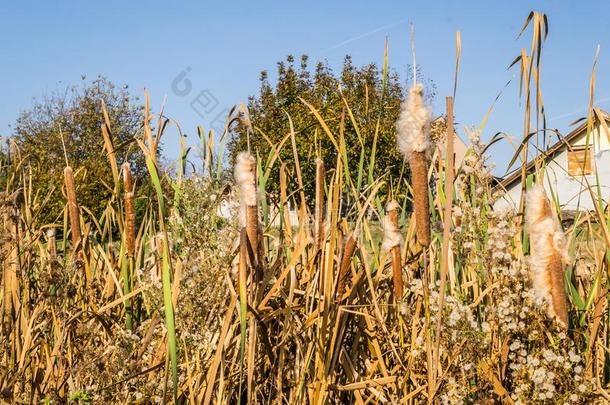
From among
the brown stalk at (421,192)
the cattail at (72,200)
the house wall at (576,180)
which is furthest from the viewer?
the cattail at (72,200)

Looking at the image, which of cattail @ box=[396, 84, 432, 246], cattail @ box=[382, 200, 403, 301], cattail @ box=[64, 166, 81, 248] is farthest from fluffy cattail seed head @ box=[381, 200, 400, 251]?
cattail @ box=[64, 166, 81, 248]

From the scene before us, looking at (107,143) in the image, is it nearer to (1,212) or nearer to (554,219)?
(1,212)

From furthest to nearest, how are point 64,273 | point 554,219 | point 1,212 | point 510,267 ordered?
point 1,212
point 64,273
point 510,267
point 554,219

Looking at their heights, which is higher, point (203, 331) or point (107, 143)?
point (107, 143)

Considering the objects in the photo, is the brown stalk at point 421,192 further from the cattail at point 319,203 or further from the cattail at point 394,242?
the cattail at point 319,203

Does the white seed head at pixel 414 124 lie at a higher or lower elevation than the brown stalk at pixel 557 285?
higher

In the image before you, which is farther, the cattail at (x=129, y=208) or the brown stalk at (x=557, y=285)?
the cattail at (x=129, y=208)

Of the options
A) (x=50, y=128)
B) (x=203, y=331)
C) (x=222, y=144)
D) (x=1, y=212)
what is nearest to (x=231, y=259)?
(x=203, y=331)

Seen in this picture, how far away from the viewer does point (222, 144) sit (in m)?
2.26

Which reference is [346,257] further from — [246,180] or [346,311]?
[246,180]

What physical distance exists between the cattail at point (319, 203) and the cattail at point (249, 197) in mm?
175

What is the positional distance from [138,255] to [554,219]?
56.0 inches

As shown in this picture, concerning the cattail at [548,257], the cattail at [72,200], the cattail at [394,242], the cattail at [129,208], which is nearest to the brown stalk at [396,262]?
the cattail at [394,242]

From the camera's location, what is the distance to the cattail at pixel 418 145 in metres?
1.62
